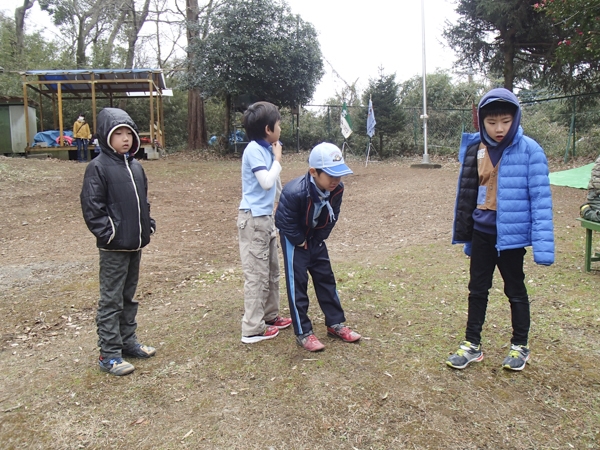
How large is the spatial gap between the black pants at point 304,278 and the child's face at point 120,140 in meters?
1.12

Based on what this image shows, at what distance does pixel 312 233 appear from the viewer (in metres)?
3.30

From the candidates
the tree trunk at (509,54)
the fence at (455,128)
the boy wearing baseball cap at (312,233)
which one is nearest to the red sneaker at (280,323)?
the boy wearing baseball cap at (312,233)

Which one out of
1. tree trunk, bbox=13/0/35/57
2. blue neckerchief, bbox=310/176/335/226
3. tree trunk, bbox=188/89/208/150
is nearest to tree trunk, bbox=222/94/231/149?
tree trunk, bbox=188/89/208/150

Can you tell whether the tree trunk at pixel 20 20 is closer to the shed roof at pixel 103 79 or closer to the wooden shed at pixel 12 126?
the shed roof at pixel 103 79

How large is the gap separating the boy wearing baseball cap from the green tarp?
8.98 meters

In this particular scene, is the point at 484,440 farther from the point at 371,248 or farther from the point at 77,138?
the point at 77,138

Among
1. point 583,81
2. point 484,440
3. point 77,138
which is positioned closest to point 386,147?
point 583,81

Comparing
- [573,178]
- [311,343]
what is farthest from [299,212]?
[573,178]

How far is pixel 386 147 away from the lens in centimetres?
1848

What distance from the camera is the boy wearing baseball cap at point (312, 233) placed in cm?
304

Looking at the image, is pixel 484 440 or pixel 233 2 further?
pixel 233 2

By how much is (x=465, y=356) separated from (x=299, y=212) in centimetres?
132

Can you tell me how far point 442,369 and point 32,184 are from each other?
10656mm

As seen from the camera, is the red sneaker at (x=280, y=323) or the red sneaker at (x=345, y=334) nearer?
the red sneaker at (x=345, y=334)
